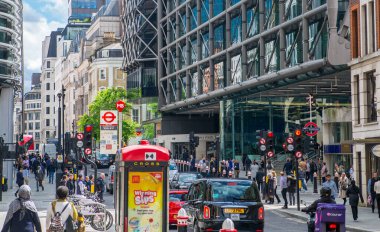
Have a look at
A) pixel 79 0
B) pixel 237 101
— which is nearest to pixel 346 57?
pixel 237 101

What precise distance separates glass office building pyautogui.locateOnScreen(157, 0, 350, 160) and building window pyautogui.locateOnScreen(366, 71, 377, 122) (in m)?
6.89

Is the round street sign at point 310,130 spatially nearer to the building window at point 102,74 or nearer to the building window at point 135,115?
the building window at point 135,115

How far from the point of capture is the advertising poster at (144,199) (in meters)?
19.7

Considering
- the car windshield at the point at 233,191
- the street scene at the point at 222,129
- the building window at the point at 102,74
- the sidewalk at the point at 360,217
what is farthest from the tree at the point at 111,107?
the car windshield at the point at 233,191

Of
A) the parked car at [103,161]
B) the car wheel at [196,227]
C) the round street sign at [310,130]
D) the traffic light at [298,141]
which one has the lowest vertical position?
the car wheel at [196,227]

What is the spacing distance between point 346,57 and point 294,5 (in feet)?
28.6

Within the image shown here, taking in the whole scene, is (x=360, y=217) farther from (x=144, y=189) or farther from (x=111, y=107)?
(x=111, y=107)

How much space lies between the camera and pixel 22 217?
14375 millimetres

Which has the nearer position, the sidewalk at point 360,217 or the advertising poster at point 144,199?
the advertising poster at point 144,199

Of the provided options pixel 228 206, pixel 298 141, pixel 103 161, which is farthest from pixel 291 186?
pixel 103 161

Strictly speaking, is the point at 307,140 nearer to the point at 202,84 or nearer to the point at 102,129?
the point at 102,129

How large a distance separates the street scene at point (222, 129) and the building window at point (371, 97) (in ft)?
0.29

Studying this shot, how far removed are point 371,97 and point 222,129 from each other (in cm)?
3473

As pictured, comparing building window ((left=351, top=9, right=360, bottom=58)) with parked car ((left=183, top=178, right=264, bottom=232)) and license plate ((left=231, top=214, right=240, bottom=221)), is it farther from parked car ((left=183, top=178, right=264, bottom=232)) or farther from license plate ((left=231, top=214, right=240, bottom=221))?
license plate ((left=231, top=214, right=240, bottom=221))
